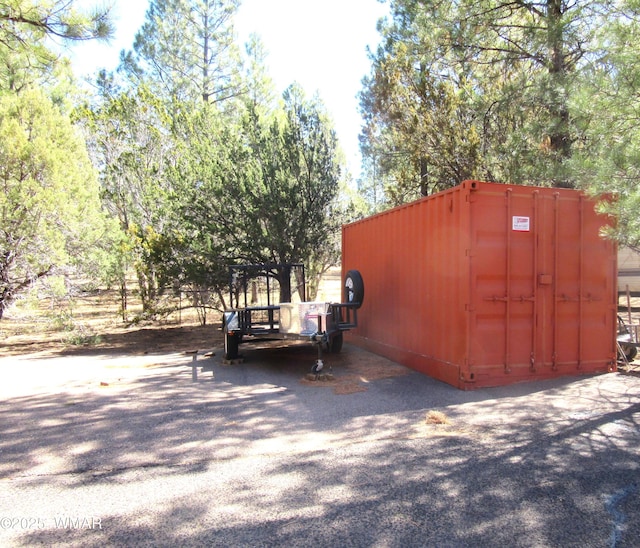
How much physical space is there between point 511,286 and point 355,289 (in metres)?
3.01

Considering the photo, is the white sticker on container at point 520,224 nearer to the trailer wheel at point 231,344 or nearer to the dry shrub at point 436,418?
the dry shrub at point 436,418

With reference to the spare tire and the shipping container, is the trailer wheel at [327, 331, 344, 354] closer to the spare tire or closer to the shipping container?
the spare tire

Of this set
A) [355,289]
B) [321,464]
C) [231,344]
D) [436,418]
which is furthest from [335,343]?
[321,464]

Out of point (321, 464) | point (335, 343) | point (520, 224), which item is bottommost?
point (321, 464)

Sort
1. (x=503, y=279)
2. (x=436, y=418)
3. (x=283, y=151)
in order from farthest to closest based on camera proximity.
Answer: (x=283, y=151)
(x=503, y=279)
(x=436, y=418)

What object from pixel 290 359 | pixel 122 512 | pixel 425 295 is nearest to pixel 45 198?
pixel 290 359

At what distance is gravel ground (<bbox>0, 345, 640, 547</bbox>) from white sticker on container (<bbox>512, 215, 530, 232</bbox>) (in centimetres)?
223

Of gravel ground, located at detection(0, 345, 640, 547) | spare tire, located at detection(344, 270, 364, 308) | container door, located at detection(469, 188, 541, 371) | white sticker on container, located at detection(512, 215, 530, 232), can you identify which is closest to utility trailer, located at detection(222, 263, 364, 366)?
spare tire, located at detection(344, 270, 364, 308)

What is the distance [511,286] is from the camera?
22.9 ft

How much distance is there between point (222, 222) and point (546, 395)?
A: 375 inches

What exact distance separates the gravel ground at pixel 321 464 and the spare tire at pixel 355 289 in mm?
1960

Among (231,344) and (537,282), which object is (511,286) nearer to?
(537,282)

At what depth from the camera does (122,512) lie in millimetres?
3443

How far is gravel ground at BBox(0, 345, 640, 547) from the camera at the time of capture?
126 inches
